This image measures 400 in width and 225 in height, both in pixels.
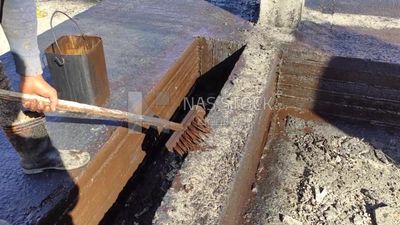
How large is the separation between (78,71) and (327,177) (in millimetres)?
2624

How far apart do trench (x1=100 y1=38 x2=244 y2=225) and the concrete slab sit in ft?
0.59

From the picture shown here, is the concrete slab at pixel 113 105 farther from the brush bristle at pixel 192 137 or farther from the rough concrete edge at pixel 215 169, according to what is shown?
the rough concrete edge at pixel 215 169

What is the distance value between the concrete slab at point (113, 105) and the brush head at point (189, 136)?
0.49 m

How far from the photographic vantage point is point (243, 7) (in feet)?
18.3

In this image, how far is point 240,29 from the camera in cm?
476

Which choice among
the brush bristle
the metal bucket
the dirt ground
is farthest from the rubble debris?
the metal bucket

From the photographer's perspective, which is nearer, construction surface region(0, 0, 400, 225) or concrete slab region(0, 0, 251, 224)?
concrete slab region(0, 0, 251, 224)

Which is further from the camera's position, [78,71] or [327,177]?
[327,177]

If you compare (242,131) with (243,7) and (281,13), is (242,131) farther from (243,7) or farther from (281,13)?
(243,7)

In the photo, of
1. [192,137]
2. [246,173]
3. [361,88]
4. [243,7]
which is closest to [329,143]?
[361,88]

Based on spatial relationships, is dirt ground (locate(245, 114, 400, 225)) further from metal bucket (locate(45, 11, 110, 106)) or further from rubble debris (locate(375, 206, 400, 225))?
metal bucket (locate(45, 11, 110, 106))

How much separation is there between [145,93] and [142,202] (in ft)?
3.64

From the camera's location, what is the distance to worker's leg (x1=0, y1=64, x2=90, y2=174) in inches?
85.7

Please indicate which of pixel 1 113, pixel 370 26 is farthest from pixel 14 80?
pixel 370 26
